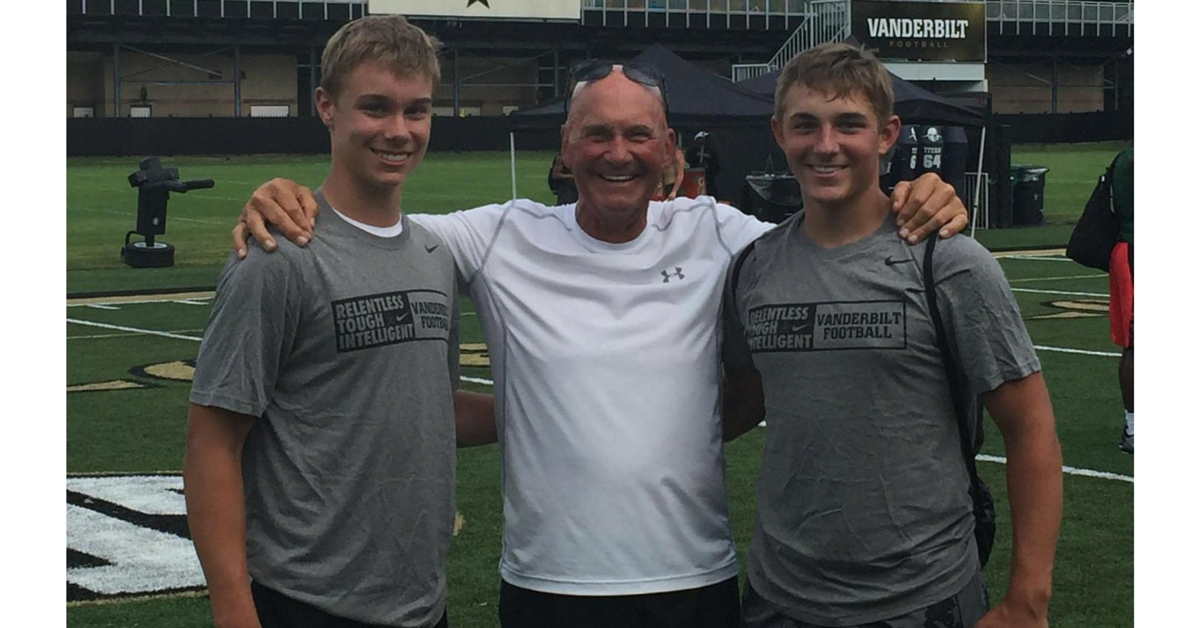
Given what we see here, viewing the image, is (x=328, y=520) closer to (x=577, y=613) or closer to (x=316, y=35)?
(x=577, y=613)

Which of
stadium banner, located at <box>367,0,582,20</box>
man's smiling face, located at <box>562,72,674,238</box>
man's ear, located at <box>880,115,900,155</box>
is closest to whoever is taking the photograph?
man's ear, located at <box>880,115,900,155</box>

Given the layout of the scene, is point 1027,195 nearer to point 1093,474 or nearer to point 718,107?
point 718,107

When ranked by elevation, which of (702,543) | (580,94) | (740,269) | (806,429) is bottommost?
(702,543)

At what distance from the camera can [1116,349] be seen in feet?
40.2

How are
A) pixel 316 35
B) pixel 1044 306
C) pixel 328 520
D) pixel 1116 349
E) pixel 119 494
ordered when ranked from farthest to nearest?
1. pixel 316 35
2. pixel 1044 306
3. pixel 1116 349
4. pixel 119 494
5. pixel 328 520

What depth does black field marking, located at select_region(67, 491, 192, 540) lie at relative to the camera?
702cm

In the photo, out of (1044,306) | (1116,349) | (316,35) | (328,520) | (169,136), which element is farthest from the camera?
(316,35)

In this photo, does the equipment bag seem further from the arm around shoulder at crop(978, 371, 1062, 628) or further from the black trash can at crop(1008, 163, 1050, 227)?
the black trash can at crop(1008, 163, 1050, 227)

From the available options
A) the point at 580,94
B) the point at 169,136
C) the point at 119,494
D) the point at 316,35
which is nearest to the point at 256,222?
the point at 580,94

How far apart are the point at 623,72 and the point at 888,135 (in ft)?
1.94

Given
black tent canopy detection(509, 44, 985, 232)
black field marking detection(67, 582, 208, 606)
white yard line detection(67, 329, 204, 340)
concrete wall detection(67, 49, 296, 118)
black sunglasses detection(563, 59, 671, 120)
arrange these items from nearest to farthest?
black sunglasses detection(563, 59, 671, 120), black field marking detection(67, 582, 208, 606), white yard line detection(67, 329, 204, 340), black tent canopy detection(509, 44, 985, 232), concrete wall detection(67, 49, 296, 118)

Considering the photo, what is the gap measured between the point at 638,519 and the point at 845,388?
1.73 ft

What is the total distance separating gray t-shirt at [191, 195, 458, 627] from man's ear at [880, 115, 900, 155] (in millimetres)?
964

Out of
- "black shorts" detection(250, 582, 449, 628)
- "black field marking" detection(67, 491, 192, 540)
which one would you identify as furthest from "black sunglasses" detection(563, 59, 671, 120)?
"black field marking" detection(67, 491, 192, 540)
